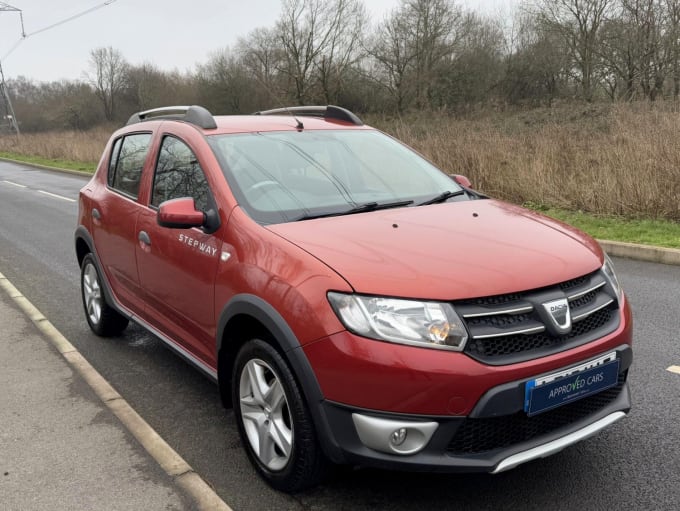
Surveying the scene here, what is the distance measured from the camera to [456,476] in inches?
114

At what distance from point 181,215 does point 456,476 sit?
1858mm

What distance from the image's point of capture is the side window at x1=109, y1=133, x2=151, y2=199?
427 cm

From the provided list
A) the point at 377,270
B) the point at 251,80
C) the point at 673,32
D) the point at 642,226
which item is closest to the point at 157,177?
the point at 377,270

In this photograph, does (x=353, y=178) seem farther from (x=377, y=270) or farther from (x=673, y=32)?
Answer: (x=673, y=32)

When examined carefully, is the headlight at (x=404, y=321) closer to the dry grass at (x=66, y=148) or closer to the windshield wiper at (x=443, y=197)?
the windshield wiper at (x=443, y=197)

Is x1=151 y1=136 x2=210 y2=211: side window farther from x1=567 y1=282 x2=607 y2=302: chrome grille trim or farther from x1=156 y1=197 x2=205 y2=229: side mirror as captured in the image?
x1=567 y1=282 x2=607 y2=302: chrome grille trim

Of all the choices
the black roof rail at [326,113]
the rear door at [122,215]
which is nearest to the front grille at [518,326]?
the black roof rail at [326,113]

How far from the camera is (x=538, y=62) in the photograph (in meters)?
36.5

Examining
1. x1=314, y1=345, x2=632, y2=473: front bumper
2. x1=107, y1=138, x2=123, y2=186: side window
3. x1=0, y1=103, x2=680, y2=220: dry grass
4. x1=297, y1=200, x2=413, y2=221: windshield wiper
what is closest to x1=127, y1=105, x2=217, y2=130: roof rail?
x1=107, y1=138, x2=123, y2=186: side window

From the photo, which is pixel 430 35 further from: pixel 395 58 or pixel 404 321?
pixel 404 321

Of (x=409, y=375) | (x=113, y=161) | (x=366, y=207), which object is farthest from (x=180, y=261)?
(x=113, y=161)

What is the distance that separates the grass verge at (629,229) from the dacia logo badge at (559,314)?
237 inches

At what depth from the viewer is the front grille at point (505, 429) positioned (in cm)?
231

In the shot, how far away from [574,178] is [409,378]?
9301 millimetres
